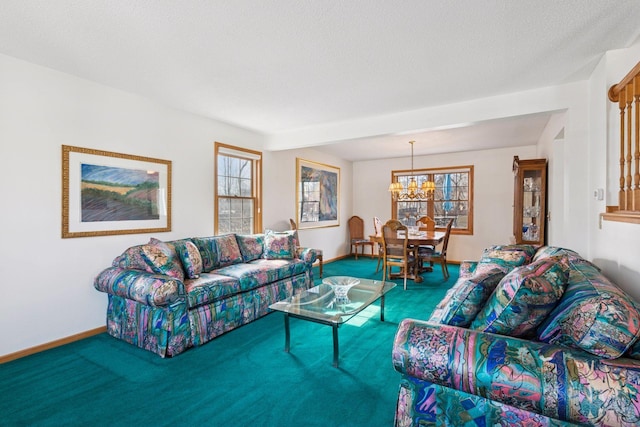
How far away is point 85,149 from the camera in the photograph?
3016mm

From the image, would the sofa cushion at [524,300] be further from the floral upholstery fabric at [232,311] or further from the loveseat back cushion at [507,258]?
the floral upholstery fabric at [232,311]

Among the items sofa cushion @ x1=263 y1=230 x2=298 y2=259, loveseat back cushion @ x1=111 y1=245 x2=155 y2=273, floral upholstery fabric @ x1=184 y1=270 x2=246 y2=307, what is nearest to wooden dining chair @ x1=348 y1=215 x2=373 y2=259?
sofa cushion @ x1=263 y1=230 x2=298 y2=259

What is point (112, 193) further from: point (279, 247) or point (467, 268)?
point (467, 268)

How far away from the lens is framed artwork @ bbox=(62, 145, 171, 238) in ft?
9.64

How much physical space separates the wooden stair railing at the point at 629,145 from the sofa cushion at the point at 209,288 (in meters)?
3.15

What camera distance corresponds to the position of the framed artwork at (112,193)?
2.94m

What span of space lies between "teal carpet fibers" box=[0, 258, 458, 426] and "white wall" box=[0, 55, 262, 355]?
313mm

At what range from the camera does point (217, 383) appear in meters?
2.20

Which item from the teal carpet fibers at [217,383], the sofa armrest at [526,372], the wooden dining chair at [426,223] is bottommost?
the teal carpet fibers at [217,383]

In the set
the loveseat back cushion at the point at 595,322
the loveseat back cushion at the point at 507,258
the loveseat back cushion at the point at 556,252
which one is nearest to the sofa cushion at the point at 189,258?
the loveseat back cushion at the point at 507,258

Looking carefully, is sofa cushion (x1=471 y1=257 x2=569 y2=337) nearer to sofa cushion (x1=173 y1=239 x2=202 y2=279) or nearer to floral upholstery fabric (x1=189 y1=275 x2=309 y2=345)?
floral upholstery fabric (x1=189 y1=275 x2=309 y2=345)

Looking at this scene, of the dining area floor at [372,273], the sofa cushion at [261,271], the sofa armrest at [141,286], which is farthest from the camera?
the dining area floor at [372,273]

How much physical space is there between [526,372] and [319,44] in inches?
92.8

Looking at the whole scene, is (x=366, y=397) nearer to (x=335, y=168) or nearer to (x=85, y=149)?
(x=85, y=149)
